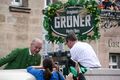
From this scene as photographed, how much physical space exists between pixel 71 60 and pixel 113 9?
1163 centimetres

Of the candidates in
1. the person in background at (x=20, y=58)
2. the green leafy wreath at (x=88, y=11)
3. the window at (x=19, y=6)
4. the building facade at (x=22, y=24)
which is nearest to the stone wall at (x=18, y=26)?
the building facade at (x=22, y=24)

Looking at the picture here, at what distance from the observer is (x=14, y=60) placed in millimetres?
10789

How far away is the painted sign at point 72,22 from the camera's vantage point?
636 inches

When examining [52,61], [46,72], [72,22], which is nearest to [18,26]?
[72,22]

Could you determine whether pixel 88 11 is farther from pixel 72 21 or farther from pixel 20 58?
pixel 20 58

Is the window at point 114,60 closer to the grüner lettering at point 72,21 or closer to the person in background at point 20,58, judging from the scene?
the grüner lettering at point 72,21

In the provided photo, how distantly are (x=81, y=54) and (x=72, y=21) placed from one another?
228 inches

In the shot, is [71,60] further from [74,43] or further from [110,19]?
[110,19]

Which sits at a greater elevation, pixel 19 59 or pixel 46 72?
pixel 19 59

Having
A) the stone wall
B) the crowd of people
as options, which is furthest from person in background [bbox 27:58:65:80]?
the stone wall

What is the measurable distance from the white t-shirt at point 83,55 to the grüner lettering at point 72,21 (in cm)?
539

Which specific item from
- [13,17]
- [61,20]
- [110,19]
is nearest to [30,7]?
[13,17]

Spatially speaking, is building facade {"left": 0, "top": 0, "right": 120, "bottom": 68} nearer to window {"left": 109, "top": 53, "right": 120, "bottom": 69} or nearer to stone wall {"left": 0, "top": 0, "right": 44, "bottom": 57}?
stone wall {"left": 0, "top": 0, "right": 44, "bottom": 57}

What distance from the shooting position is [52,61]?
34.1 feet
